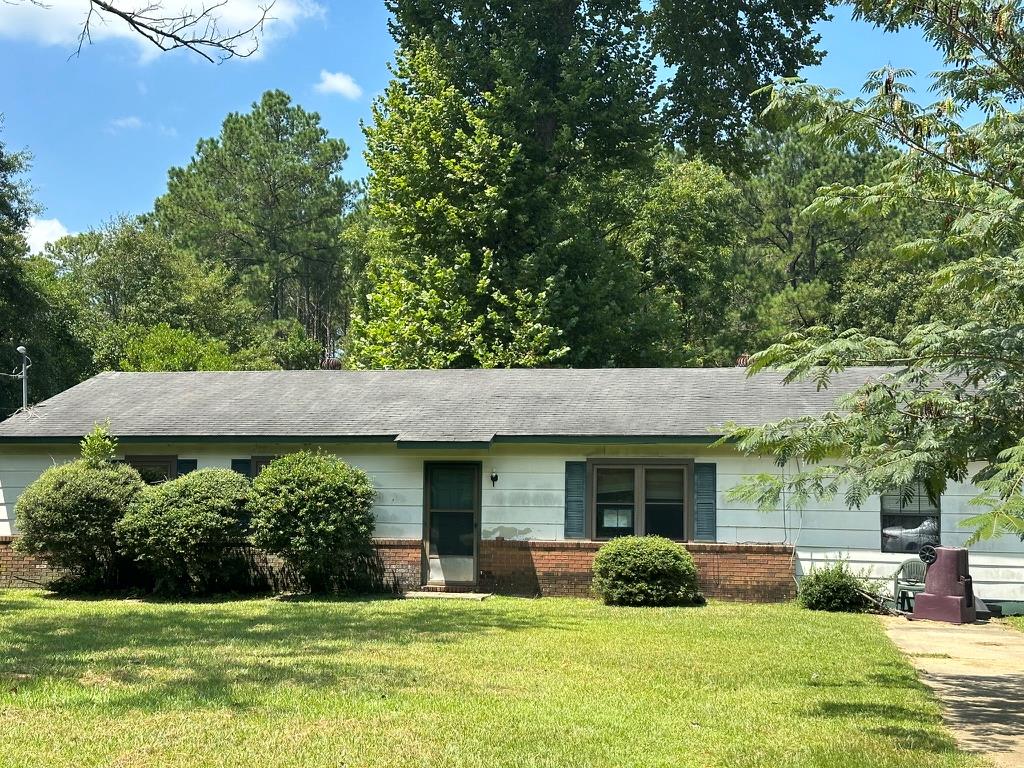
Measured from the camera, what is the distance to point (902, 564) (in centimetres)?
1541

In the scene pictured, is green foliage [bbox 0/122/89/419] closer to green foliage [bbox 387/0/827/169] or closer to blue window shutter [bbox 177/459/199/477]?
green foliage [bbox 387/0/827/169]

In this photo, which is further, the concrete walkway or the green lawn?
the concrete walkway

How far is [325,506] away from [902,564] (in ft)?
27.8

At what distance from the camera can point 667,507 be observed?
1653 cm

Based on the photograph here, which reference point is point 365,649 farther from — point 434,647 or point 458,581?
point 458,581

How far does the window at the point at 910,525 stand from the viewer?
51.3ft

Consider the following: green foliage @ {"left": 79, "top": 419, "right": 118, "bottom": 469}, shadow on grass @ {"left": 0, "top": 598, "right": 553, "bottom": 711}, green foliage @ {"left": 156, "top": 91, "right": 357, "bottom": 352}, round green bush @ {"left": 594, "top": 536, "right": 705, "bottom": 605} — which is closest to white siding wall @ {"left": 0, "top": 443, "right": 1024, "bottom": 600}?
green foliage @ {"left": 79, "top": 419, "right": 118, "bottom": 469}

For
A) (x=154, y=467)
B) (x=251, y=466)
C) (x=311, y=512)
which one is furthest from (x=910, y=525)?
(x=154, y=467)

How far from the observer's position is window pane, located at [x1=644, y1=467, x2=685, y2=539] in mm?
16500

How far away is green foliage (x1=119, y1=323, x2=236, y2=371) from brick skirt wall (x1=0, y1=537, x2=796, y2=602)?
17.3m

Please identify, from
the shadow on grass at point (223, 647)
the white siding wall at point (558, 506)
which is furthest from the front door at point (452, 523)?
the shadow on grass at point (223, 647)

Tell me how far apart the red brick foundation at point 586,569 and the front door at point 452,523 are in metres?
0.35

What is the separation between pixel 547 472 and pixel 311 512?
12.1 ft

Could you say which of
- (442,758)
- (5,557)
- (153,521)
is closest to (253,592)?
(153,521)
